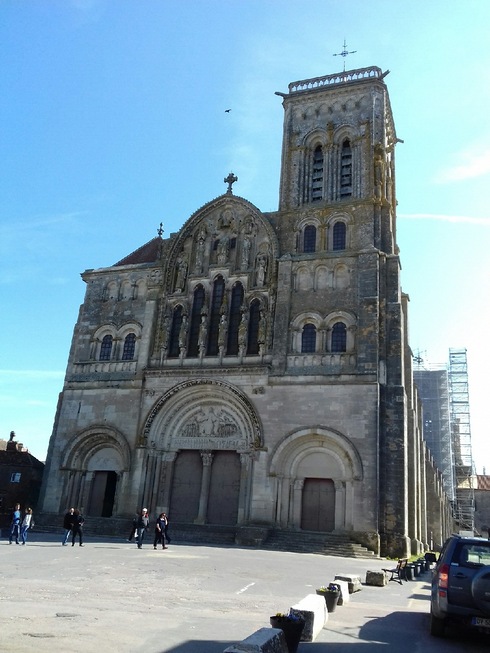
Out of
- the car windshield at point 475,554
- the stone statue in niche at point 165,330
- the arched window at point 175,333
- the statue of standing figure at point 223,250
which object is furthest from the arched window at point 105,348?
the car windshield at point 475,554

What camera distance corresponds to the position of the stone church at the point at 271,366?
25500mm

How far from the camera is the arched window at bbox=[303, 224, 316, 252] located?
30983mm

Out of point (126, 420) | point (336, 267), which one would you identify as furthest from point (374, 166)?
point (126, 420)

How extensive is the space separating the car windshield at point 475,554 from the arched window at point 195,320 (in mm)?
22539

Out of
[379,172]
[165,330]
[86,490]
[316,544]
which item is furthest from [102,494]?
[379,172]

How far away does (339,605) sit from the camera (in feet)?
34.1

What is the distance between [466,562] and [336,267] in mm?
21929

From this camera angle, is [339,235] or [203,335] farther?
[339,235]

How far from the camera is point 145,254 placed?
117 feet

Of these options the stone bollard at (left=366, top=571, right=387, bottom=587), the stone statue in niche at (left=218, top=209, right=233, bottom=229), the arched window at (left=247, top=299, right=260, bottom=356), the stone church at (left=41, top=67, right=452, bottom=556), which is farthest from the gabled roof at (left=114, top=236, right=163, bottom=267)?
the stone bollard at (left=366, top=571, right=387, bottom=587)

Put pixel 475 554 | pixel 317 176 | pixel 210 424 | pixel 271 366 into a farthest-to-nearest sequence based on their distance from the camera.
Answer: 1. pixel 317 176
2. pixel 210 424
3. pixel 271 366
4. pixel 475 554

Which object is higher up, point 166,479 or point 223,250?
point 223,250

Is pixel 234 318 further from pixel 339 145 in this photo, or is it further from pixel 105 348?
pixel 339 145

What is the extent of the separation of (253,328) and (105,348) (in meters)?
8.90
